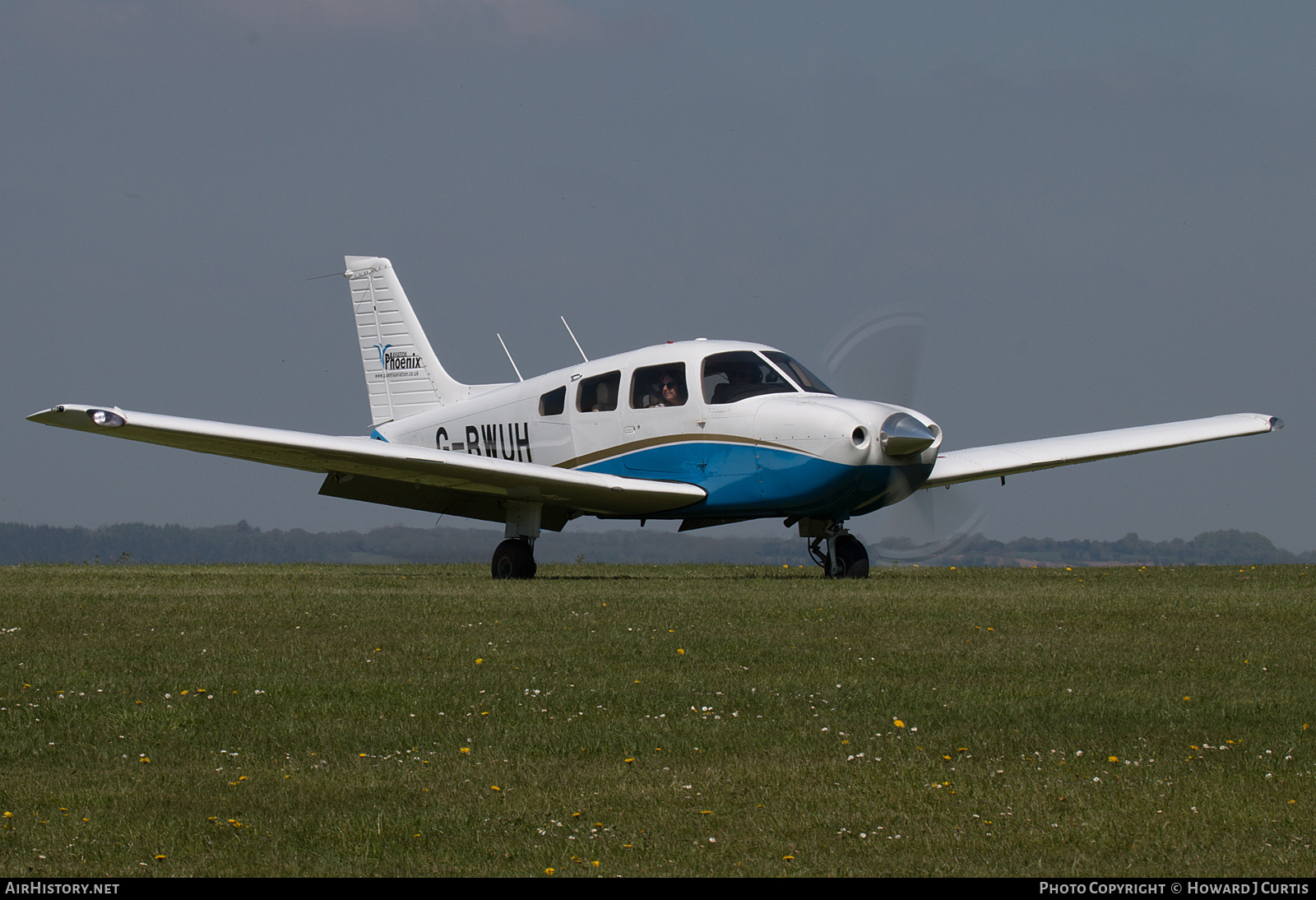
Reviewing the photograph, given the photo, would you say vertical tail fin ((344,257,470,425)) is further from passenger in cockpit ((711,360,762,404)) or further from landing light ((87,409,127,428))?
landing light ((87,409,127,428))

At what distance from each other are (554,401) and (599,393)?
3.12 feet

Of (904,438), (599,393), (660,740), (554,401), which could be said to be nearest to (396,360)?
(554,401)

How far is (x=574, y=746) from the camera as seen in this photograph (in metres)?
7.32

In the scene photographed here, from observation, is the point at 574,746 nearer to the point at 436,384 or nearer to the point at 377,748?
the point at 377,748

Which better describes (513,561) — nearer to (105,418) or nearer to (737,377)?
(737,377)

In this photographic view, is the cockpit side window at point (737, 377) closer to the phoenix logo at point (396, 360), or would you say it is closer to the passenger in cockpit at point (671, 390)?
the passenger in cockpit at point (671, 390)

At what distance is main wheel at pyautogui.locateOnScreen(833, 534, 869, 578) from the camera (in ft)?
62.3

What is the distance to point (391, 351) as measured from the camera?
25.6 m

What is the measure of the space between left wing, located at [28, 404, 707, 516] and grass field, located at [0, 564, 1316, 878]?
3.58m

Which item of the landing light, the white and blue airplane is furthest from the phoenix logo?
the landing light

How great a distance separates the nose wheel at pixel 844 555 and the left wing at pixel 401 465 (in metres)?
1.89

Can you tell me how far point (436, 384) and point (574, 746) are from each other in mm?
18044

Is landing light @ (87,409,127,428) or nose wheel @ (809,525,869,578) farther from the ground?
landing light @ (87,409,127,428)

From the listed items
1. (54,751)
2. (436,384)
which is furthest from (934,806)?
(436,384)
